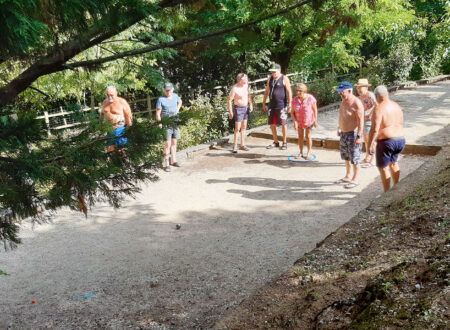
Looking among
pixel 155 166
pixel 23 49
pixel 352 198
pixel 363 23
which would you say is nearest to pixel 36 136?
pixel 23 49

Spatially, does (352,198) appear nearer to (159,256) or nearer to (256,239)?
(256,239)

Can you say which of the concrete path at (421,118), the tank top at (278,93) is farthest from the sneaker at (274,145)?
the tank top at (278,93)

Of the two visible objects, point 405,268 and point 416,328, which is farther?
point 405,268

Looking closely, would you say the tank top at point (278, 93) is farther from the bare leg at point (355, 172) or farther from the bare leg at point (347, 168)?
the bare leg at point (355, 172)

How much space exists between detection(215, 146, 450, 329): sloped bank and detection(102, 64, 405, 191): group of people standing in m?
1.33

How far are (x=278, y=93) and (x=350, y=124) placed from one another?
293cm

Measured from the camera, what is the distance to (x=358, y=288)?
328 centimetres

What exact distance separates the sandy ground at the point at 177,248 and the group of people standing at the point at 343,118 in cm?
57

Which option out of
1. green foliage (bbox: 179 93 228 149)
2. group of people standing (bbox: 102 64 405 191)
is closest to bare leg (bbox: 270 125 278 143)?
group of people standing (bbox: 102 64 405 191)

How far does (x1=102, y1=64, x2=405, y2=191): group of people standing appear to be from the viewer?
6.74 metres

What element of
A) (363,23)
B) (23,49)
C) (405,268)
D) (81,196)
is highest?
(363,23)

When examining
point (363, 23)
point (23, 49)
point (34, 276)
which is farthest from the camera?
point (363, 23)

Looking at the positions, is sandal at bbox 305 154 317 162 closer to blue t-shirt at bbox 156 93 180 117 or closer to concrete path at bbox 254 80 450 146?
concrete path at bbox 254 80 450 146

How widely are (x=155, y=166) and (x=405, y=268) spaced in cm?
211
